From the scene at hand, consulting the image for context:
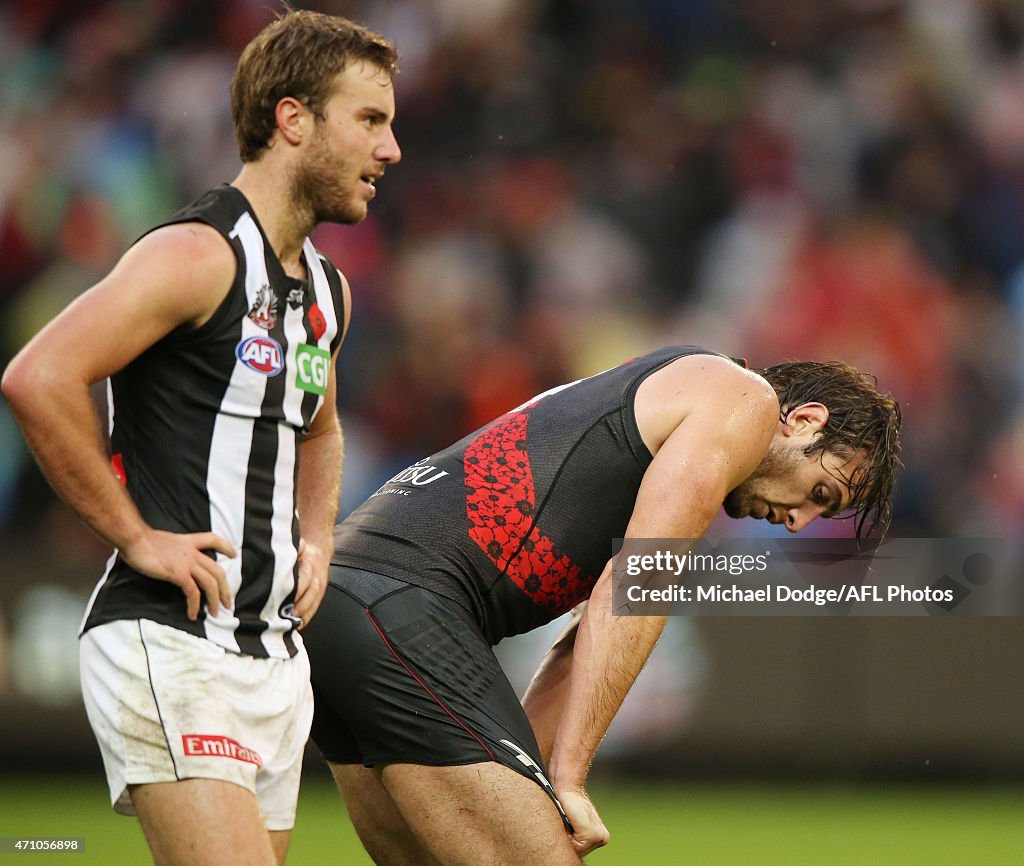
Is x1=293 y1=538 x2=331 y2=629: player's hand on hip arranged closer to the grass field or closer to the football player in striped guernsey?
the football player in striped guernsey

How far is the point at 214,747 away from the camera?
3113 mm

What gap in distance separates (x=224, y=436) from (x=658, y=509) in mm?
1127

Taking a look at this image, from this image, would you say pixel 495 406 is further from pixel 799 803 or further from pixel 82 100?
pixel 82 100

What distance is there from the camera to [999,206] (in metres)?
10.3

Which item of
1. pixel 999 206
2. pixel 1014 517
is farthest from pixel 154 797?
pixel 999 206

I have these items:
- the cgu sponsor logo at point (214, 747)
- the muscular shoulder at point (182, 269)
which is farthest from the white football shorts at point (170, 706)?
the muscular shoulder at point (182, 269)

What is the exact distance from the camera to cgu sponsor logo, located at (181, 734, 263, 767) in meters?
3.09

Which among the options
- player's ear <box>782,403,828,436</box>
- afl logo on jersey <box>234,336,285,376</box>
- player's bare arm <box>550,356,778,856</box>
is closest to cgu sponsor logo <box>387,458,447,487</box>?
player's bare arm <box>550,356,778,856</box>

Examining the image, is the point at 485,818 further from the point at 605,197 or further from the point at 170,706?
the point at 605,197

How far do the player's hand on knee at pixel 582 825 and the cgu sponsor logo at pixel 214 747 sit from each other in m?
0.88

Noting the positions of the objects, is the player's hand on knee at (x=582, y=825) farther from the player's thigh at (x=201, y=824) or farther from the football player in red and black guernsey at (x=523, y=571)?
the player's thigh at (x=201, y=824)

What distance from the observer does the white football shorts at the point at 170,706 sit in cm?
310

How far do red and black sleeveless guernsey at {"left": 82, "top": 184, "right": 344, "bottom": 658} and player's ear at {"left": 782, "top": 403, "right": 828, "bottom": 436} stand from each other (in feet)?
5.10

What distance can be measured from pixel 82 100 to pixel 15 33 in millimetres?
1004
